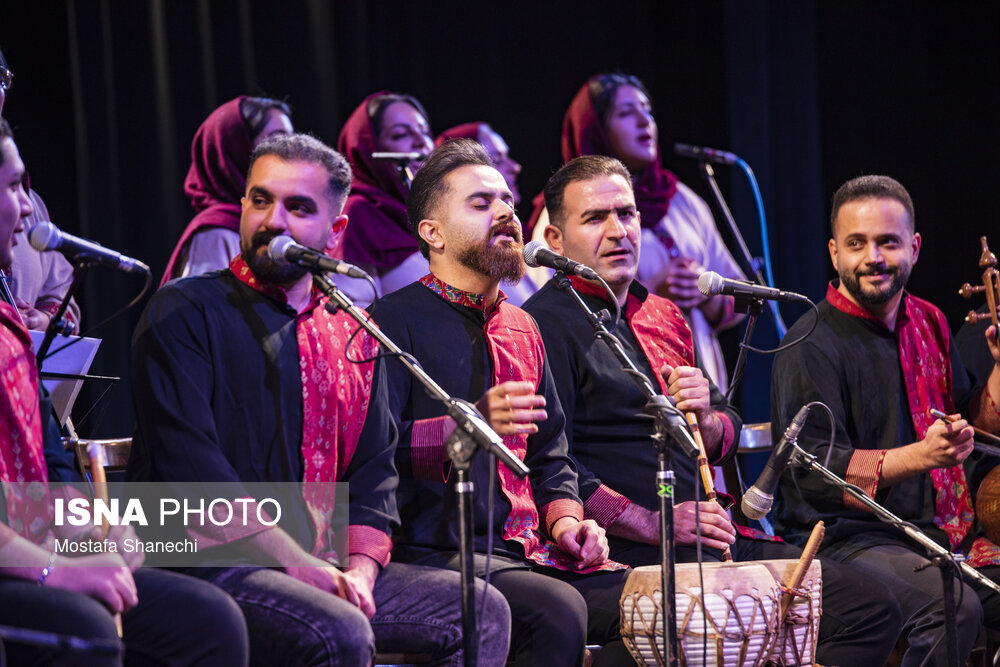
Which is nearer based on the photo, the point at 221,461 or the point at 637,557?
the point at 221,461

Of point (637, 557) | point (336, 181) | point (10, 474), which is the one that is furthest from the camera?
point (637, 557)

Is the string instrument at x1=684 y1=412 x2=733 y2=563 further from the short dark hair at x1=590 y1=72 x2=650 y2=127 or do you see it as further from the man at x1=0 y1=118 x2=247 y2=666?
the short dark hair at x1=590 y1=72 x2=650 y2=127

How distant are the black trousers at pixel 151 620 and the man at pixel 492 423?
32.0 inches

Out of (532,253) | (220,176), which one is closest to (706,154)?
(220,176)

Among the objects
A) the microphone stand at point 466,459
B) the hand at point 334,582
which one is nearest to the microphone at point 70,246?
the microphone stand at point 466,459

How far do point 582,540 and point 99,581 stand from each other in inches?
55.7

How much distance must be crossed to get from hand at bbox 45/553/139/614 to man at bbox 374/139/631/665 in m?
0.95

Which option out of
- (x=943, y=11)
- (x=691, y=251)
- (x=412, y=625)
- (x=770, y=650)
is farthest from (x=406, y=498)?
(x=943, y=11)

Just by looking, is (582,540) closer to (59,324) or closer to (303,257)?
(303,257)

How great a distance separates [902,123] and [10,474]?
225 inches

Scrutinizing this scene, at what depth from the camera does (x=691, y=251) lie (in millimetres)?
6340

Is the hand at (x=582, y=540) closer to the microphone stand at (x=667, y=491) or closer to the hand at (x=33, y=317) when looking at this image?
the microphone stand at (x=667, y=491)

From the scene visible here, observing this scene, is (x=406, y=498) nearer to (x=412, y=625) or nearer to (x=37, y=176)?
A: (x=412, y=625)

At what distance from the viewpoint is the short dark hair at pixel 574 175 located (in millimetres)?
3986
